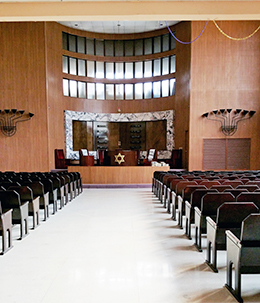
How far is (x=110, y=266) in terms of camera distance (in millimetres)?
3107

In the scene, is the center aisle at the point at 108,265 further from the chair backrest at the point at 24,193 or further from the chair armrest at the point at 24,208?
the chair backrest at the point at 24,193

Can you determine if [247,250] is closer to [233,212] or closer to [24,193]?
[233,212]

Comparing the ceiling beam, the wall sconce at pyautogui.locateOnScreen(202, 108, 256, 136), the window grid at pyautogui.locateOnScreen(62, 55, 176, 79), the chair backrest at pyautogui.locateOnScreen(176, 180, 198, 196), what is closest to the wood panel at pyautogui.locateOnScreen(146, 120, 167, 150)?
the window grid at pyautogui.locateOnScreen(62, 55, 176, 79)

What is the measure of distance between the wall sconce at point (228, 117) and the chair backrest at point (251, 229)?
10444 millimetres

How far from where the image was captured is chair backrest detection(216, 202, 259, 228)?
2.80m

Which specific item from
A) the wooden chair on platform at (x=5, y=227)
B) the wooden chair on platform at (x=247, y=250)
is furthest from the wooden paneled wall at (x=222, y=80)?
the wooden chair on platform at (x=247, y=250)

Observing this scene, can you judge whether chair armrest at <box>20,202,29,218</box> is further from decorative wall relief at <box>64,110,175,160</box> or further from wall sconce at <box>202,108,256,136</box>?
decorative wall relief at <box>64,110,175,160</box>

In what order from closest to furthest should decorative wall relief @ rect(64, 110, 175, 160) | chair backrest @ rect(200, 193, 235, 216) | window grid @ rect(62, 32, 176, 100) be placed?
chair backrest @ rect(200, 193, 235, 216), decorative wall relief @ rect(64, 110, 175, 160), window grid @ rect(62, 32, 176, 100)

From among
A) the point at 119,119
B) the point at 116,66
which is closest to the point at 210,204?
the point at 119,119

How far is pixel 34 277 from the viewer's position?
283 cm

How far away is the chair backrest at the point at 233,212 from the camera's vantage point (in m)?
2.80

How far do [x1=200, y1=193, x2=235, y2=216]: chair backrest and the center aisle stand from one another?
2.03 ft

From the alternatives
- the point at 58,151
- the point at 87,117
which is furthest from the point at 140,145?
the point at 58,151

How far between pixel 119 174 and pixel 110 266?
6.87m
